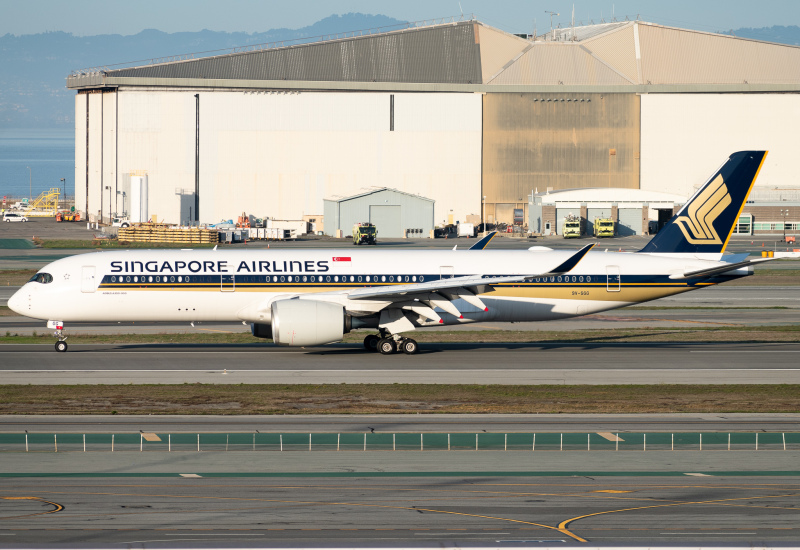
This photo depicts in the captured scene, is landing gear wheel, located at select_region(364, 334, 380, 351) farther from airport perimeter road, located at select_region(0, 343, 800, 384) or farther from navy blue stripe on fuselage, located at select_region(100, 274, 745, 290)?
navy blue stripe on fuselage, located at select_region(100, 274, 745, 290)

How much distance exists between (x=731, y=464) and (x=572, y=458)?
3.80 meters

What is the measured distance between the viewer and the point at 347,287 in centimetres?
4119

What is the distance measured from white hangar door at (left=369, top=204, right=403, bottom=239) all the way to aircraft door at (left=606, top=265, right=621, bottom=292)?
8463 centimetres

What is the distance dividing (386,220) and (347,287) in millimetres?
87046

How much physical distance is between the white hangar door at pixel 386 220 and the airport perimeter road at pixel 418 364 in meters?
83.0

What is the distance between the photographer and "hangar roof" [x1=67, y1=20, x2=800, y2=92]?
132 meters

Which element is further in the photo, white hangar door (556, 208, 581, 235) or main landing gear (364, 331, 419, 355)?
white hangar door (556, 208, 581, 235)

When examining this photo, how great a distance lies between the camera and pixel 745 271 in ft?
138

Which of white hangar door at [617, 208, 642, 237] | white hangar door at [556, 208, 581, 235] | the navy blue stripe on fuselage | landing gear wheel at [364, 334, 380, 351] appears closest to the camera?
the navy blue stripe on fuselage

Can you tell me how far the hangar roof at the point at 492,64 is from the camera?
132 m

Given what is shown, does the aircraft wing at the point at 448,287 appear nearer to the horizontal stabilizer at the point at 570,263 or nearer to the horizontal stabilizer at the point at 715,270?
the horizontal stabilizer at the point at 570,263

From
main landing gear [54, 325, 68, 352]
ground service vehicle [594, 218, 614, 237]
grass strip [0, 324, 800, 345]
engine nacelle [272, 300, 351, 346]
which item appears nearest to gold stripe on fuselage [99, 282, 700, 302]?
engine nacelle [272, 300, 351, 346]

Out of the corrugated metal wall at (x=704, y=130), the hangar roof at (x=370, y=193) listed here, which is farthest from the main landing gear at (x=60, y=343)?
the corrugated metal wall at (x=704, y=130)

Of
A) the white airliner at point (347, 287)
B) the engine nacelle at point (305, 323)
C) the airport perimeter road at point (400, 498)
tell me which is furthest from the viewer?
the white airliner at point (347, 287)
